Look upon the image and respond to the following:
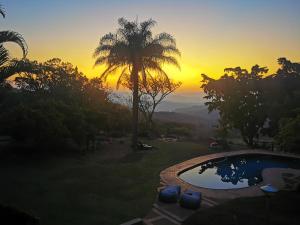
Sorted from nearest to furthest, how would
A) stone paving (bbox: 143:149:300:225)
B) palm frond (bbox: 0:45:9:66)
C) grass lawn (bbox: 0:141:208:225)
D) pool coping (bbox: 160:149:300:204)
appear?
palm frond (bbox: 0:45:9:66) < grass lawn (bbox: 0:141:208:225) < stone paving (bbox: 143:149:300:225) < pool coping (bbox: 160:149:300:204)

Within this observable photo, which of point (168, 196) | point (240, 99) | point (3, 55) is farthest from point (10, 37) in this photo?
point (240, 99)

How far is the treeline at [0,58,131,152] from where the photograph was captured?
2178 centimetres

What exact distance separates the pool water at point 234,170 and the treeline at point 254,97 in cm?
357


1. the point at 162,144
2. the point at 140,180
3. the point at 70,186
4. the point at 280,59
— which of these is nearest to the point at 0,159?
the point at 70,186

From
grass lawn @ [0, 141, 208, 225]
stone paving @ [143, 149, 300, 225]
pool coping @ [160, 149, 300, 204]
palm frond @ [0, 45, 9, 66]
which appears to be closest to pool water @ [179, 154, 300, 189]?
pool coping @ [160, 149, 300, 204]

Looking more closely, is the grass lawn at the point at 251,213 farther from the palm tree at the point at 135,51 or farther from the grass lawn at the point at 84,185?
the palm tree at the point at 135,51

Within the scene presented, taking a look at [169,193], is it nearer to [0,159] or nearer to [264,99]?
[0,159]

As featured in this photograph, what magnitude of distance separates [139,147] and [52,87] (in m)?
11.0

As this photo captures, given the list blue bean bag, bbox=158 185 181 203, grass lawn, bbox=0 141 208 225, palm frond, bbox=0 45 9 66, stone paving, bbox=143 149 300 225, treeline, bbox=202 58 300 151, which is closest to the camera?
palm frond, bbox=0 45 9 66

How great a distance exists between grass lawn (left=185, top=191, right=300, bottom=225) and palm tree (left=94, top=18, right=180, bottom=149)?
15032 mm

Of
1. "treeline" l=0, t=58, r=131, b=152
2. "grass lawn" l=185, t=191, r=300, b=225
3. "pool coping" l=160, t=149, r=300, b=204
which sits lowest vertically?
"grass lawn" l=185, t=191, r=300, b=225

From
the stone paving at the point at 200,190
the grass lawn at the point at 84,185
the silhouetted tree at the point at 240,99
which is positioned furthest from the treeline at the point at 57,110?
the silhouetted tree at the point at 240,99

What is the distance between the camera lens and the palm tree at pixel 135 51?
27.5m

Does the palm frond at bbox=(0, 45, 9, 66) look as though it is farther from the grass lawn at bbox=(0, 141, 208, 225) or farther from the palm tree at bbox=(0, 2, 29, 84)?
the grass lawn at bbox=(0, 141, 208, 225)
